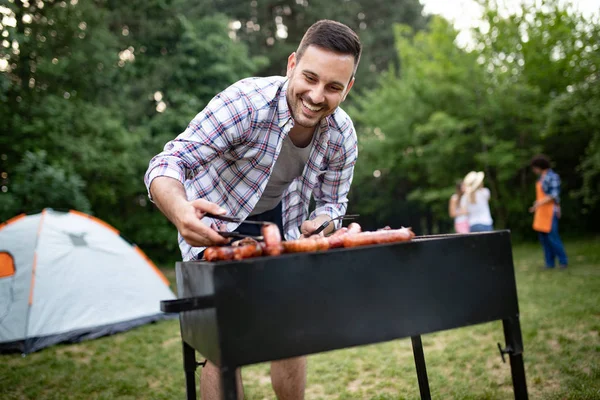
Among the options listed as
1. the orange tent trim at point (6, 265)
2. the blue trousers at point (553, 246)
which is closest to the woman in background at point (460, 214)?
the blue trousers at point (553, 246)

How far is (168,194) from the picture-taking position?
1.79 meters

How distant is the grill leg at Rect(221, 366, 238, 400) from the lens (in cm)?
150

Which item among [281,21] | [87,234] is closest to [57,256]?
[87,234]

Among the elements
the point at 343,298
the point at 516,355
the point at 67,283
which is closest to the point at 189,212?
the point at 343,298

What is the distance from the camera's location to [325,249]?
5.82ft

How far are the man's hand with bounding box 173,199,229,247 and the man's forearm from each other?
47 mm

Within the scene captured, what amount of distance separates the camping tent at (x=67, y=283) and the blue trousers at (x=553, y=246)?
650cm

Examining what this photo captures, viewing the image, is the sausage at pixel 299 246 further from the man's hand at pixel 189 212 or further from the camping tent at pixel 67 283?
the camping tent at pixel 67 283

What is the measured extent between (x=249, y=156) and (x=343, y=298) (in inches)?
37.5

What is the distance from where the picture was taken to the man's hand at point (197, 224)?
64.9 inches

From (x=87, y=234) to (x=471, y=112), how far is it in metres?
10.9

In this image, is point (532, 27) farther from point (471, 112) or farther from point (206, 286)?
point (206, 286)

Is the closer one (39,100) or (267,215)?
(267,215)

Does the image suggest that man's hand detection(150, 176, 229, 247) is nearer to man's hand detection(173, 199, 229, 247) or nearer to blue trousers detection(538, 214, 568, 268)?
man's hand detection(173, 199, 229, 247)
